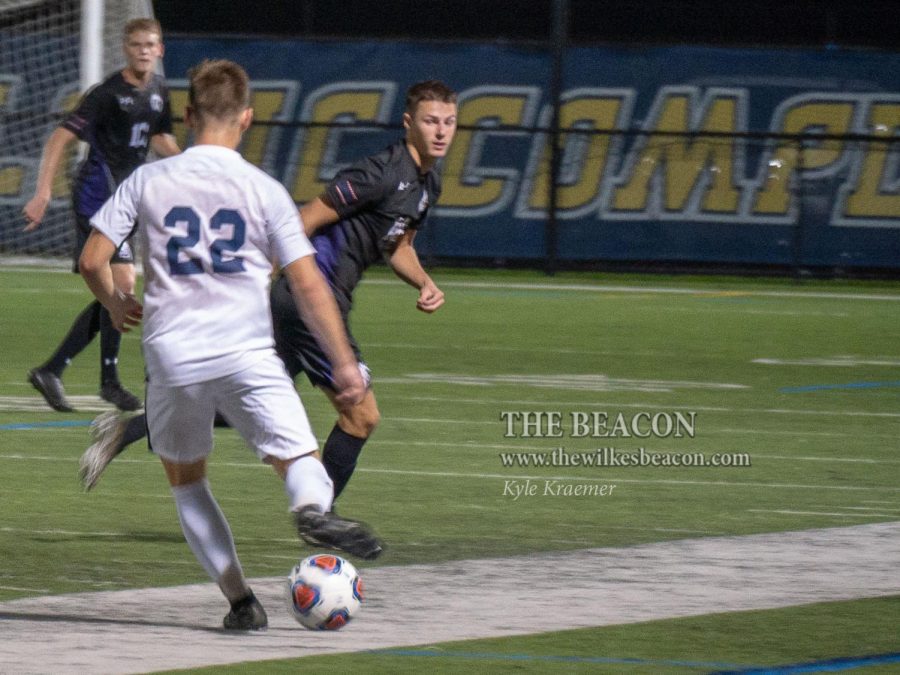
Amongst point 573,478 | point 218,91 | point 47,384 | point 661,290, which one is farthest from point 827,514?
point 661,290

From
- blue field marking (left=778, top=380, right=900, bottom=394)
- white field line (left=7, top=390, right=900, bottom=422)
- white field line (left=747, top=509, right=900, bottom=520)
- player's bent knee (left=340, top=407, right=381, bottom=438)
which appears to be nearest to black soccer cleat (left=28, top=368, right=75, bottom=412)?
white field line (left=7, top=390, right=900, bottom=422)

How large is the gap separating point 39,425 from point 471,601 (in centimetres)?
534

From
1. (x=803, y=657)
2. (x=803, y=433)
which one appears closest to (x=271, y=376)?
(x=803, y=657)

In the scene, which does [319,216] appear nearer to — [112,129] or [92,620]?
[92,620]

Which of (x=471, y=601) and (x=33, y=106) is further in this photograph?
(x=33, y=106)

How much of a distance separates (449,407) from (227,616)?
6568 millimetres

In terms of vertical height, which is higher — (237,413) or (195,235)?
(195,235)

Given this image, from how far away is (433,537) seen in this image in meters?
8.18

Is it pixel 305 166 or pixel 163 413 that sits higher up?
pixel 163 413

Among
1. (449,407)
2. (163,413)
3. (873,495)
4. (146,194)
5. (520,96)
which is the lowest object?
(520,96)

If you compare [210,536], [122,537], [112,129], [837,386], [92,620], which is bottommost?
[837,386]

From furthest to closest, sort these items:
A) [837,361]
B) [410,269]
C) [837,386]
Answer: [837,361], [837,386], [410,269]

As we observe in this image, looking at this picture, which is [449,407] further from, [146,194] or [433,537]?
[146,194]

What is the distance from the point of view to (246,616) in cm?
621
